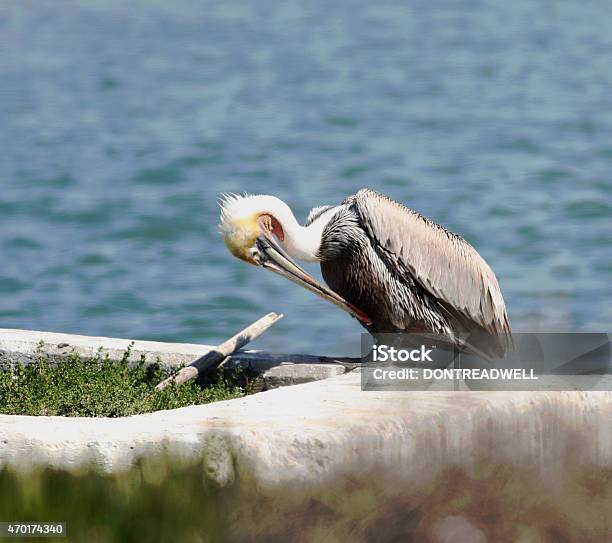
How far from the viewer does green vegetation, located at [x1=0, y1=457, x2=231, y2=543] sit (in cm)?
608

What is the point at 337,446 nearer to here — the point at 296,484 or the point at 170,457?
the point at 296,484

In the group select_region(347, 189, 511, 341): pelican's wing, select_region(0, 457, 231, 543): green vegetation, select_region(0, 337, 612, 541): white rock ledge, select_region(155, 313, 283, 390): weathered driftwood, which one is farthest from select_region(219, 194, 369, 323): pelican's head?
select_region(0, 457, 231, 543): green vegetation

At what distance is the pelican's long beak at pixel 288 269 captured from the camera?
840cm

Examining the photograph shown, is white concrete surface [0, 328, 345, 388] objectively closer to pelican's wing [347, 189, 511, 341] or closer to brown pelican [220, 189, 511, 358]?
brown pelican [220, 189, 511, 358]

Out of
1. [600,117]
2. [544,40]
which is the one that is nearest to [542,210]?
[600,117]

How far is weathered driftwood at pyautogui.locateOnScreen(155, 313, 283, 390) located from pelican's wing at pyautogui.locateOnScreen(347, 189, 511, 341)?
84 centimetres

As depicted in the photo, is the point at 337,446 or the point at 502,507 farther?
the point at 502,507

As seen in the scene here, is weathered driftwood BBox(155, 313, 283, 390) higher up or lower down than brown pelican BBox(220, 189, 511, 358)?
lower down

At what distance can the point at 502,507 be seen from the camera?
6809 mm

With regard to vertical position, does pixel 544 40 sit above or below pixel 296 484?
above

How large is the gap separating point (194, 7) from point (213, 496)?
29307 mm

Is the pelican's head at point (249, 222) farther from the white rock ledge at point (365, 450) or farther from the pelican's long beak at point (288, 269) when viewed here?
the white rock ledge at point (365, 450)

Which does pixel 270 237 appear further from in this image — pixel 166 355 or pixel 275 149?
pixel 275 149

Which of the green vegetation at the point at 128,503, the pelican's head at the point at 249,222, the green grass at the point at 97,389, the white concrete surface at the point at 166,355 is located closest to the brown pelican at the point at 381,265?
the pelican's head at the point at 249,222
